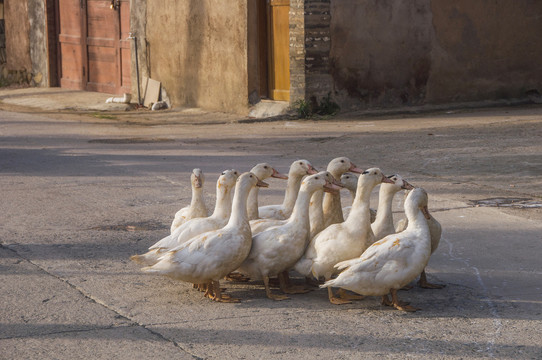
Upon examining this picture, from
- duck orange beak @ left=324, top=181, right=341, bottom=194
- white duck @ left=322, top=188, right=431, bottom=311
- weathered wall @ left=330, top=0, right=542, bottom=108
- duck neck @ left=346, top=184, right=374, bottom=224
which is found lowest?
white duck @ left=322, top=188, right=431, bottom=311

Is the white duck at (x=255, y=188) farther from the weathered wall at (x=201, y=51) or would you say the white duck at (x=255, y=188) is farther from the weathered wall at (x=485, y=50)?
the weathered wall at (x=485, y=50)

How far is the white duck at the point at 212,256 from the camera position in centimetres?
506

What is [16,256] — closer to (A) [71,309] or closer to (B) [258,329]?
(A) [71,309]

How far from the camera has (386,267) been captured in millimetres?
4809

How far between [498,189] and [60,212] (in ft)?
13.6

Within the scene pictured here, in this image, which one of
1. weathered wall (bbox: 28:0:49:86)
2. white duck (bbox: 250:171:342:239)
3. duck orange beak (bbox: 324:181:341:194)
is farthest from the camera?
weathered wall (bbox: 28:0:49:86)

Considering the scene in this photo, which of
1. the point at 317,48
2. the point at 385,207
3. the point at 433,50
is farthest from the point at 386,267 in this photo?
Result: the point at 433,50

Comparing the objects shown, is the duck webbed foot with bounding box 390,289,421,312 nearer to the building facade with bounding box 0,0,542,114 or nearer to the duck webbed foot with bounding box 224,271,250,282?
the duck webbed foot with bounding box 224,271,250,282

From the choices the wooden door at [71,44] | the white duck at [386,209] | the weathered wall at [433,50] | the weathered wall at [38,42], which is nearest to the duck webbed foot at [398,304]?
the white duck at [386,209]

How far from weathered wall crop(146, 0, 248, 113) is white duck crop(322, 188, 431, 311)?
9930 millimetres

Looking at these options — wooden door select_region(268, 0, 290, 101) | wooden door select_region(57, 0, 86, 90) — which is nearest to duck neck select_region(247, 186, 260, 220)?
wooden door select_region(268, 0, 290, 101)

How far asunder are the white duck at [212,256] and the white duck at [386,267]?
1.95 ft

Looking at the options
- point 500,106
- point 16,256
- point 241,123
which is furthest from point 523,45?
point 16,256

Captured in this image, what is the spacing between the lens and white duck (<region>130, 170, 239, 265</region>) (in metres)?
5.32
